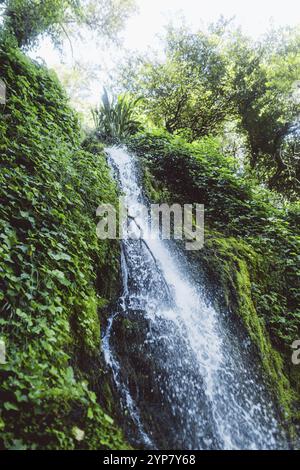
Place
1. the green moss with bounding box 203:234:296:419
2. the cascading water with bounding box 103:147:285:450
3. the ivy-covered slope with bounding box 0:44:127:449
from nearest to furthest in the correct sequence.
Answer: the ivy-covered slope with bounding box 0:44:127:449 → the cascading water with bounding box 103:147:285:450 → the green moss with bounding box 203:234:296:419

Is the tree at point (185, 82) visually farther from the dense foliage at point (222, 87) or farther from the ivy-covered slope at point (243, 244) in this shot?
the ivy-covered slope at point (243, 244)

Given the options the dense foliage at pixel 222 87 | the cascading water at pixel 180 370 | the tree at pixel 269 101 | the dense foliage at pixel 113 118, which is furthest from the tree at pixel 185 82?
the cascading water at pixel 180 370

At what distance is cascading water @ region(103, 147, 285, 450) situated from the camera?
2.86 meters

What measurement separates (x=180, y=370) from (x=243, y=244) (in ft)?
8.90

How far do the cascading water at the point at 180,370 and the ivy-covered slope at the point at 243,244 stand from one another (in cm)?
36

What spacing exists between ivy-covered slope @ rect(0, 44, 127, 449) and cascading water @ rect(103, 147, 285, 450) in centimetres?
31

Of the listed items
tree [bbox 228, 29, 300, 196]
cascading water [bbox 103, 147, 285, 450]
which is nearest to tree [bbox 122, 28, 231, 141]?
tree [bbox 228, 29, 300, 196]

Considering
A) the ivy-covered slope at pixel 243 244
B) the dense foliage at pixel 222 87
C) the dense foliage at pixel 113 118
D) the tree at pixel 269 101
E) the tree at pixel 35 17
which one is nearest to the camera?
the ivy-covered slope at pixel 243 244

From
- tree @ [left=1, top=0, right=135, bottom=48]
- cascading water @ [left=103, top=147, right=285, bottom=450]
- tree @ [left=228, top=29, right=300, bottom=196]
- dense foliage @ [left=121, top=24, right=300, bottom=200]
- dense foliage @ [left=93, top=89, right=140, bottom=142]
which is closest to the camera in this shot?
cascading water @ [left=103, top=147, right=285, bottom=450]

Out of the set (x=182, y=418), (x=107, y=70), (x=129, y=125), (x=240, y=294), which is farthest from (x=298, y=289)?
(x=107, y=70)

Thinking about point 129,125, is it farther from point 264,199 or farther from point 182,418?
point 182,418

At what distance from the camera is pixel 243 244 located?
17.6ft

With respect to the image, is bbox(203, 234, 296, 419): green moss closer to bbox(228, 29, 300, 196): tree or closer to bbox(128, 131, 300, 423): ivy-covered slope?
bbox(128, 131, 300, 423): ivy-covered slope

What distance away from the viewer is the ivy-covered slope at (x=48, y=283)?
2.07 metres
